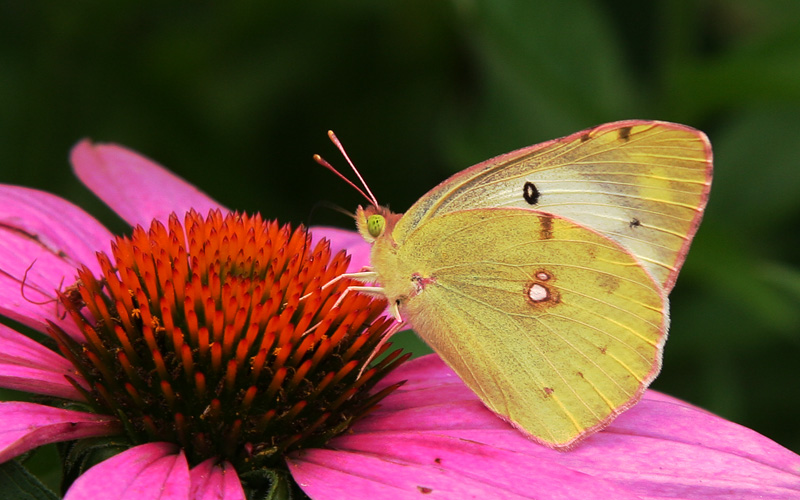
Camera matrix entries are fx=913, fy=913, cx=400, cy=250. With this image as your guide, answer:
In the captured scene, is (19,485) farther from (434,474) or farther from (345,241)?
(345,241)

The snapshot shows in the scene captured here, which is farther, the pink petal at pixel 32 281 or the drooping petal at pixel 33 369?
the pink petal at pixel 32 281

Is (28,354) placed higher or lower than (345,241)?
higher

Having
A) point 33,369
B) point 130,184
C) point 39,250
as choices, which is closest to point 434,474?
point 33,369

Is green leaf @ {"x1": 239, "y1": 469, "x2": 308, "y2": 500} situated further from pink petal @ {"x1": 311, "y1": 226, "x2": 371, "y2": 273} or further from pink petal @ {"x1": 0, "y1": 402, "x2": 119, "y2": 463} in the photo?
pink petal @ {"x1": 311, "y1": 226, "x2": 371, "y2": 273}

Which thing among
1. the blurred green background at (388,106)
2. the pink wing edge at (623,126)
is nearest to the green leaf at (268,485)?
the pink wing edge at (623,126)

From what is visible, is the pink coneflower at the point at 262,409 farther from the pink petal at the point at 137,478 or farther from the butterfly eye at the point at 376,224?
the butterfly eye at the point at 376,224

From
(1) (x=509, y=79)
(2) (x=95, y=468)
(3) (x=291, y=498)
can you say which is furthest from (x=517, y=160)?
(1) (x=509, y=79)
